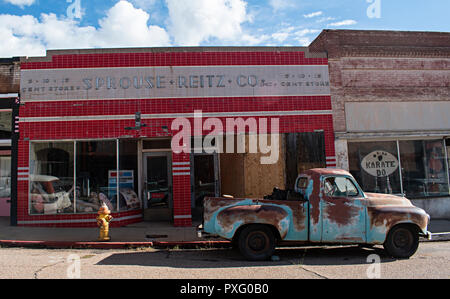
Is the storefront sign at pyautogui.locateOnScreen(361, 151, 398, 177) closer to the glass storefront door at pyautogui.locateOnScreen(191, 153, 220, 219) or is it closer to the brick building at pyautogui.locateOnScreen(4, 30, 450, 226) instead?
the brick building at pyautogui.locateOnScreen(4, 30, 450, 226)

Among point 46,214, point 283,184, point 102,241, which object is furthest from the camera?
point 283,184

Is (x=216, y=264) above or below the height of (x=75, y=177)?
below

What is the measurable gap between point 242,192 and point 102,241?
5.02 meters

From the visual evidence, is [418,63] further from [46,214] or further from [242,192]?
[46,214]

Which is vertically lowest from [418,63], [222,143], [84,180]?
[84,180]

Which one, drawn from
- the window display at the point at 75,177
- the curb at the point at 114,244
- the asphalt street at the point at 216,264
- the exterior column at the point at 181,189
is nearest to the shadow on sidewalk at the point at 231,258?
the asphalt street at the point at 216,264

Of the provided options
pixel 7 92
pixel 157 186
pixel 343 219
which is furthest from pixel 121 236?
pixel 7 92

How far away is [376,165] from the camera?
12766mm

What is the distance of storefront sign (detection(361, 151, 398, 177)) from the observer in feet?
41.7

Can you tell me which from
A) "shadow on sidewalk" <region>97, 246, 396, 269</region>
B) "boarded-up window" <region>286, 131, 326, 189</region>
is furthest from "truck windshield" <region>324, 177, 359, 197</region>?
"boarded-up window" <region>286, 131, 326, 189</region>

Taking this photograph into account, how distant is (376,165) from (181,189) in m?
7.22

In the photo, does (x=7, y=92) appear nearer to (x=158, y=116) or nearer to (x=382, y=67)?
(x=158, y=116)
